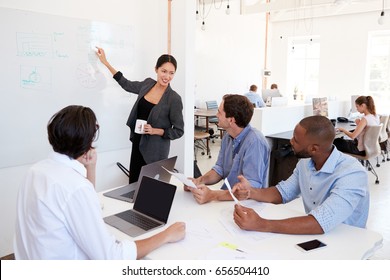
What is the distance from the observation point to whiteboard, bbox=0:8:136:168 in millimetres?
2678

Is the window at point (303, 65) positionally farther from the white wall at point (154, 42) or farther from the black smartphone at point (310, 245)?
the black smartphone at point (310, 245)

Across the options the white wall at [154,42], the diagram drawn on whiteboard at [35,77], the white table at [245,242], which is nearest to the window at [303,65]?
the white wall at [154,42]

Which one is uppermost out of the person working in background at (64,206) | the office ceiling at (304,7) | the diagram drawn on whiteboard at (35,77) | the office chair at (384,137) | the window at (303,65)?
the office ceiling at (304,7)

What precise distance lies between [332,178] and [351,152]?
3611 mm

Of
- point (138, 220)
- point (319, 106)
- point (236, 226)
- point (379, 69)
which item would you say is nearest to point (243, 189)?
point (236, 226)

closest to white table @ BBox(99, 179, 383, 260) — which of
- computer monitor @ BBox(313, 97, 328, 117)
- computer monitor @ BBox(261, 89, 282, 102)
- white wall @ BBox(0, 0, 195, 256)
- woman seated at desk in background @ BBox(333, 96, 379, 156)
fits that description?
white wall @ BBox(0, 0, 195, 256)

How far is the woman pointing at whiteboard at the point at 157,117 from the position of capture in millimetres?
2854

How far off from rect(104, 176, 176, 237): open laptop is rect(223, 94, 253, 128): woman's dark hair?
0.75 metres

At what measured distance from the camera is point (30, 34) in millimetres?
2736

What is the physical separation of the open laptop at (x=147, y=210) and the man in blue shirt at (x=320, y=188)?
34cm

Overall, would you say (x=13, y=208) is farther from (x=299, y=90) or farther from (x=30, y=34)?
(x=299, y=90)

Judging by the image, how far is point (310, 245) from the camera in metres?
1.51

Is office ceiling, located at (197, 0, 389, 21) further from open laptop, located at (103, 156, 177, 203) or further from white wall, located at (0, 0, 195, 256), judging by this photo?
open laptop, located at (103, 156, 177, 203)
